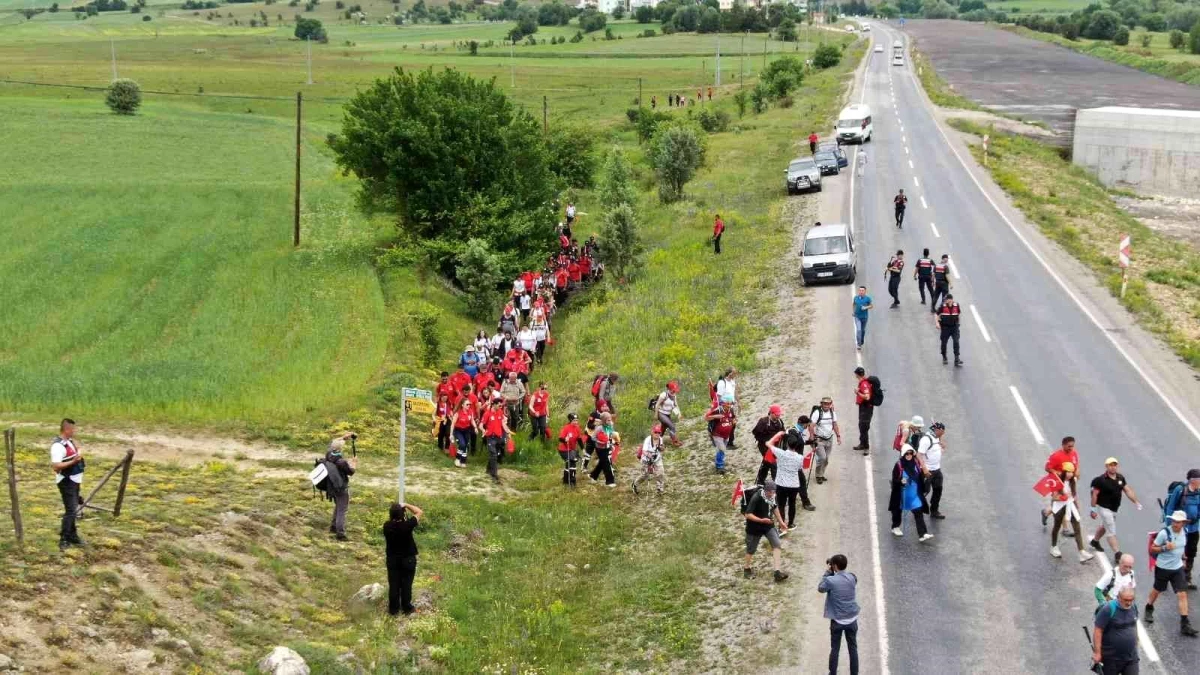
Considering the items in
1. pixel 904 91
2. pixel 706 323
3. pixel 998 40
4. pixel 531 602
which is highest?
pixel 998 40

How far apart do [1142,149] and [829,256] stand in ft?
116

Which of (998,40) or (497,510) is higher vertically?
(998,40)

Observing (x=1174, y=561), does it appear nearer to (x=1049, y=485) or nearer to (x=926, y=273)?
(x=1049, y=485)

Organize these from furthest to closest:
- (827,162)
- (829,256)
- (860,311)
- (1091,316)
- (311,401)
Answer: (827,162) → (829,256) → (1091,316) → (860,311) → (311,401)

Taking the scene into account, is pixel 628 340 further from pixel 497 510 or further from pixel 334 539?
pixel 334 539

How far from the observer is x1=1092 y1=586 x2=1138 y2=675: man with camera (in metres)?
11.7

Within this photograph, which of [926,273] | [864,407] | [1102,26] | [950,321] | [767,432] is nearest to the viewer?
[767,432]

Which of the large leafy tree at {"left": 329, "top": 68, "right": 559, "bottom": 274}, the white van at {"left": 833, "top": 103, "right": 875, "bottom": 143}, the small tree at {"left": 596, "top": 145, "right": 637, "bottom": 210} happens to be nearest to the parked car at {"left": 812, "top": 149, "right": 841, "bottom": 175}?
the white van at {"left": 833, "top": 103, "right": 875, "bottom": 143}

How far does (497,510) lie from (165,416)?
7.92 meters

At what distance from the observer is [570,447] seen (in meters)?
20.3

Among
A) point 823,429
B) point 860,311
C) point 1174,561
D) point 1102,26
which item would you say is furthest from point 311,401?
point 1102,26

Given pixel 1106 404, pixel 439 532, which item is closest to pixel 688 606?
pixel 439 532

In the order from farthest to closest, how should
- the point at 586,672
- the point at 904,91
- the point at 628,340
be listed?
the point at 904,91 → the point at 628,340 → the point at 586,672

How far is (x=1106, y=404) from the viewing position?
22.1m
